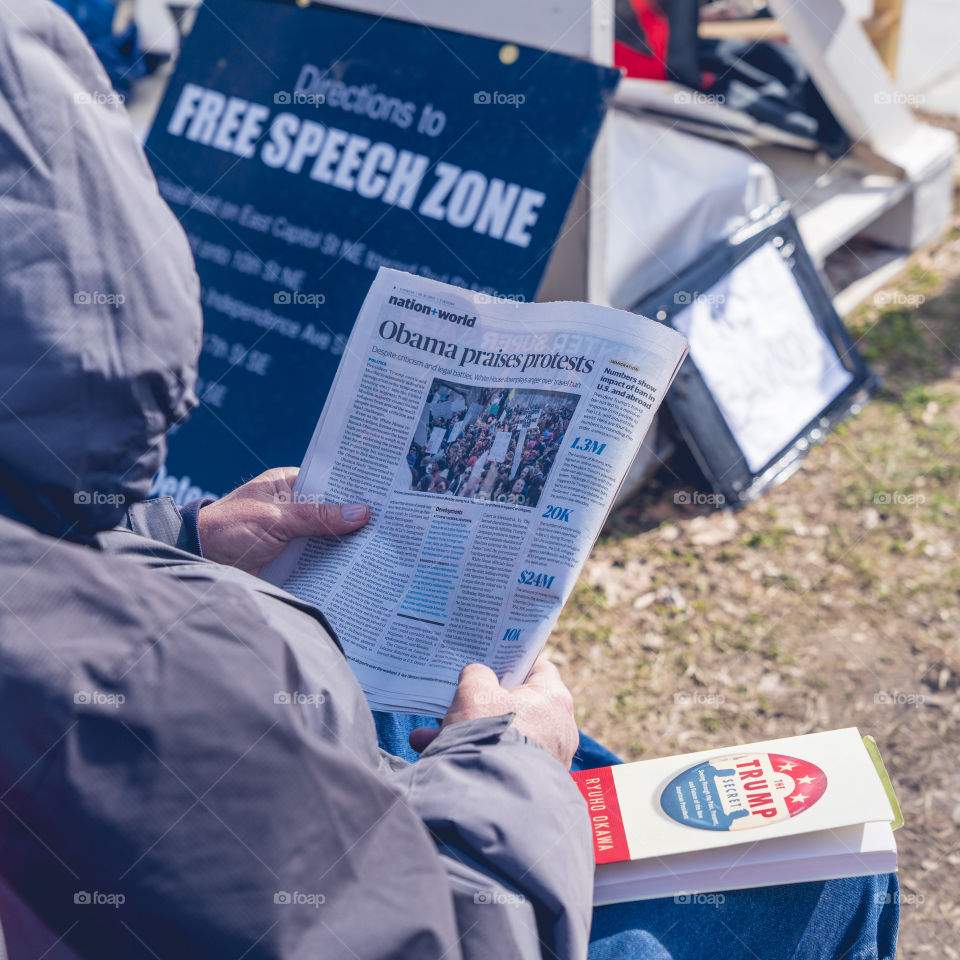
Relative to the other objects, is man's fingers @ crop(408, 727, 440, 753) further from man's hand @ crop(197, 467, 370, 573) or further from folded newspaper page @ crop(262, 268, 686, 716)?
man's hand @ crop(197, 467, 370, 573)

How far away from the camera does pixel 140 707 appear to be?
86 cm

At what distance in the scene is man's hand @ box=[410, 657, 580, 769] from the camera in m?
1.24

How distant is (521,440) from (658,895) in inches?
26.3

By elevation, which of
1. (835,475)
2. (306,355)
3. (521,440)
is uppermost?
(521,440)

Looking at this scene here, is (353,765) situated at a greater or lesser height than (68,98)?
lesser

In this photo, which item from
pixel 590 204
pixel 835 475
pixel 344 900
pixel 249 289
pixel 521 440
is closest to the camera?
pixel 344 900

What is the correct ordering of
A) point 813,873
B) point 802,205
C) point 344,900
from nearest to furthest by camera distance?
point 344,900 → point 813,873 → point 802,205

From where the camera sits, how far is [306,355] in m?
2.50

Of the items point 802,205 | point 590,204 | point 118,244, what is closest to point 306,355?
point 590,204

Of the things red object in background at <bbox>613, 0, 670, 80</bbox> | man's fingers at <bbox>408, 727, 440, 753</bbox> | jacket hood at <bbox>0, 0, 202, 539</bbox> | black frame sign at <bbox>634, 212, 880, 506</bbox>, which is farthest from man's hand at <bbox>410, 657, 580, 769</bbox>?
red object in background at <bbox>613, 0, 670, 80</bbox>

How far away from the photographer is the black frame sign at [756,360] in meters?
2.84

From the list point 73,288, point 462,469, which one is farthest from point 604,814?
point 73,288

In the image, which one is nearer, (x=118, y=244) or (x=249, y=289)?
(x=118, y=244)

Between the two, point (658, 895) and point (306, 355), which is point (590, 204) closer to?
point (306, 355)
